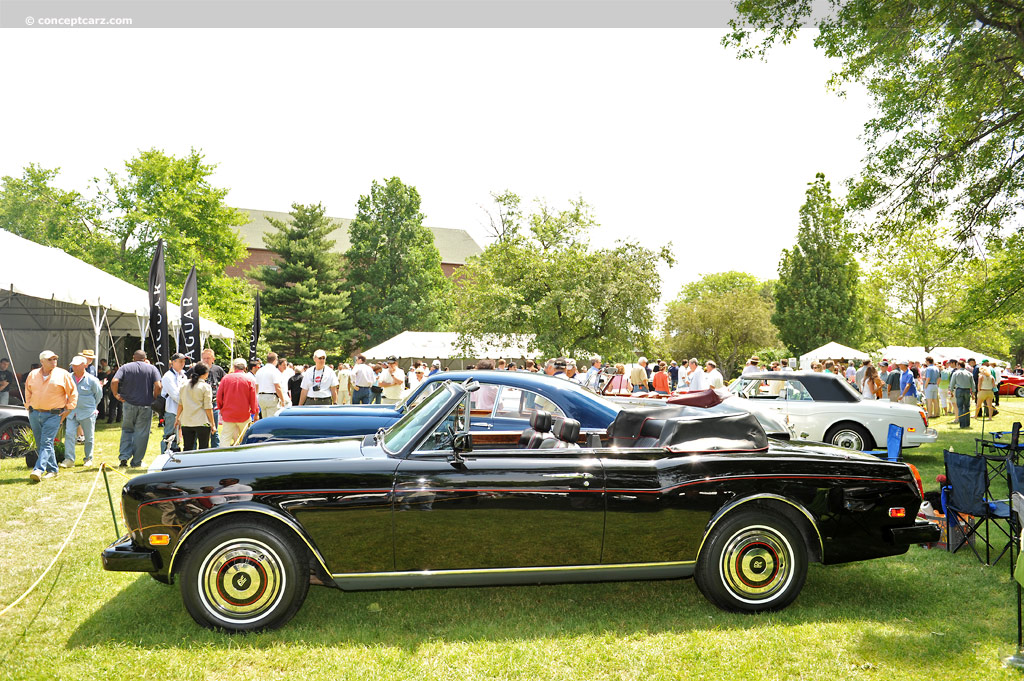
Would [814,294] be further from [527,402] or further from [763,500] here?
[763,500]

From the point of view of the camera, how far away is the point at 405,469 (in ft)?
14.7

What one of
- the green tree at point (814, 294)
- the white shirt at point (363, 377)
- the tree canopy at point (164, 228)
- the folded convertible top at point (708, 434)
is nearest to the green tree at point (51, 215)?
the tree canopy at point (164, 228)

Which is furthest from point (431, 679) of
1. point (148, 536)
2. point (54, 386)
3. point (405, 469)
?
point (54, 386)

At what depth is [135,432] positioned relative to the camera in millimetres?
11055

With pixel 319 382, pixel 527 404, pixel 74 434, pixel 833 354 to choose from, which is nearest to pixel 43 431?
pixel 74 434

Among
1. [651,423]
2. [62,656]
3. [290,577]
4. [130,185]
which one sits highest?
[130,185]

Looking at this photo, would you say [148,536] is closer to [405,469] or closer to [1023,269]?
[405,469]

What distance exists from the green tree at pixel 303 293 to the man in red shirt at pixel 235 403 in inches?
1714

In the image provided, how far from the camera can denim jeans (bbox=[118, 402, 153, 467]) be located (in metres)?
11.0

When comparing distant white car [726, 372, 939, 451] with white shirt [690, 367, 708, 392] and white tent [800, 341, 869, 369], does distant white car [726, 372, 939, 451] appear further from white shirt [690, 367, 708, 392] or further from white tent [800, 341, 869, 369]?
white tent [800, 341, 869, 369]

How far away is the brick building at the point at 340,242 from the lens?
80000 mm

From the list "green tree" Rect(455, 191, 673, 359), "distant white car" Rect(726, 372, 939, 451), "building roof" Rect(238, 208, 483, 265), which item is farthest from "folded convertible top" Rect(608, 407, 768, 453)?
"building roof" Rect(238, 208, 483, 265)

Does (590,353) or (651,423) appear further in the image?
(590,353)

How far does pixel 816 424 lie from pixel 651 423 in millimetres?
7300
